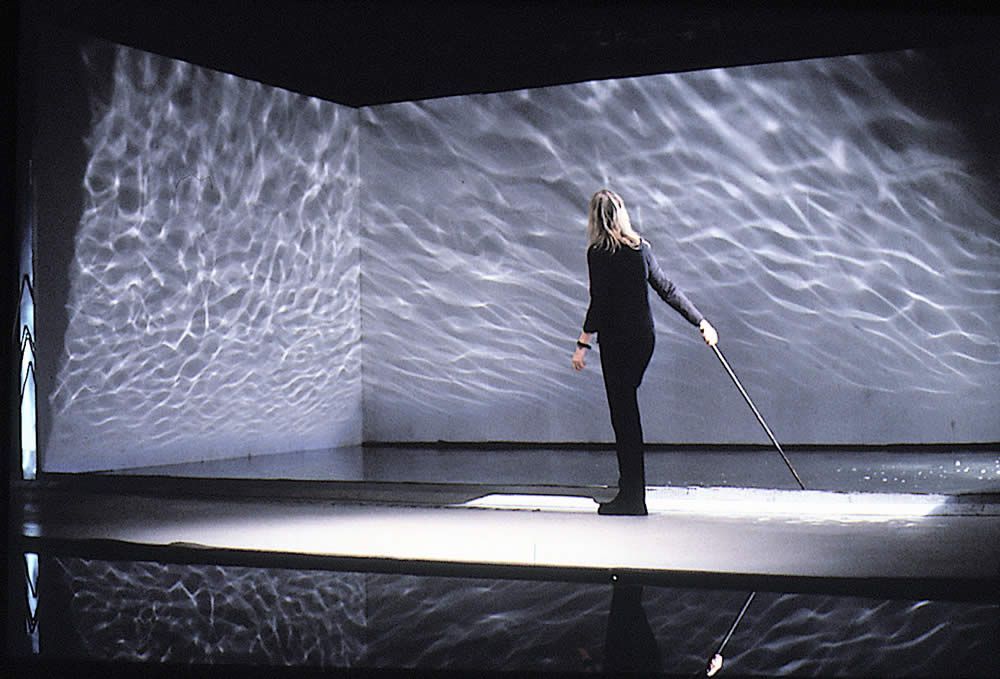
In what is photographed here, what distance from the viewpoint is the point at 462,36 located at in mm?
7293

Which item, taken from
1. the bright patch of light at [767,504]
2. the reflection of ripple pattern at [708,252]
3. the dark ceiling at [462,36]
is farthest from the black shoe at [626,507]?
the reflection of ripple pattern at [708,252]

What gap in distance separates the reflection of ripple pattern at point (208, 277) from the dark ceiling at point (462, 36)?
0.38 meters

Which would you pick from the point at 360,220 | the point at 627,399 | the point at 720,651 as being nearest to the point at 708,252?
the point at 360,220

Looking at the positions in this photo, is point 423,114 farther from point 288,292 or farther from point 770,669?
point 770,669

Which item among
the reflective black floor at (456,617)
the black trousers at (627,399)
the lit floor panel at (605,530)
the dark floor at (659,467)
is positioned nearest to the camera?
the reflective black floor at (456,617)

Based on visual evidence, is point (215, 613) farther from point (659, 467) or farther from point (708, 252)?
point (708, 252)

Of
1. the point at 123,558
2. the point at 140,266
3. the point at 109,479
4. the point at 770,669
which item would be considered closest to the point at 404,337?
the point at 140,266

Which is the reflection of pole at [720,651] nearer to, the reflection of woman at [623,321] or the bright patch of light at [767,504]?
the reflection of woman at [623,321]

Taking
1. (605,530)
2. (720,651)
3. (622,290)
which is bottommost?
(720,651)

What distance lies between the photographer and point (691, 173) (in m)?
8.63

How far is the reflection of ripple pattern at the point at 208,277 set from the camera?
7.27m

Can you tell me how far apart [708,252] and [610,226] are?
12.2ft

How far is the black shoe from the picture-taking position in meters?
4.94

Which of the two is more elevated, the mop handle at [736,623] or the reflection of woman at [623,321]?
the reflection of woman at [623,321]
